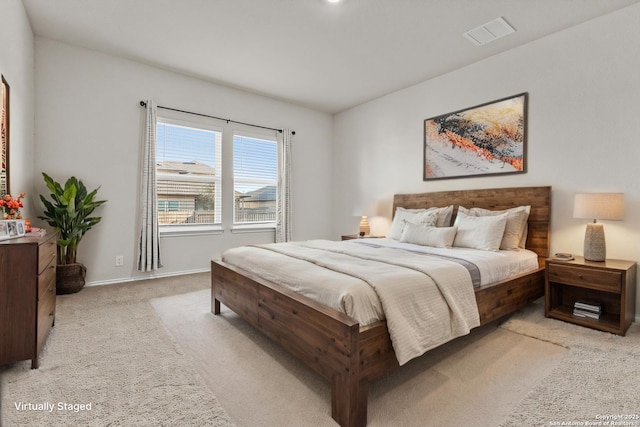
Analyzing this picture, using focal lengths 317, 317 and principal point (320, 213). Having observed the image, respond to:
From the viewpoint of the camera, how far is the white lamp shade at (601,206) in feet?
8.36

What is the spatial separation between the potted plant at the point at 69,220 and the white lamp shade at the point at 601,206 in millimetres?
4729

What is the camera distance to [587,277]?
8.35ft

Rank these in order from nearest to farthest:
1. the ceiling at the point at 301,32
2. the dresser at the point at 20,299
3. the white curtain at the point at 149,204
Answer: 1. the dresser at the point at 20,299
2. the ceiling at the point at 301,32
3. the white curtain at the point at 149,204

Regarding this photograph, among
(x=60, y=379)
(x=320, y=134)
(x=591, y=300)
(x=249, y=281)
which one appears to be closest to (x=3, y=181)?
(x=60, y=379)

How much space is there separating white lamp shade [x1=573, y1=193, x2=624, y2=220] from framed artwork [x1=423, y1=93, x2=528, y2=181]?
80 centimetres

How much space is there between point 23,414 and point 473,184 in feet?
13.7

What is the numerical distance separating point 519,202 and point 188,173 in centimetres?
408

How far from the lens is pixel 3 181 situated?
7.67 ft

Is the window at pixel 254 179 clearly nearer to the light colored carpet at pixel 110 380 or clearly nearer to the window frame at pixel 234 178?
the window frame at pixel 234 178

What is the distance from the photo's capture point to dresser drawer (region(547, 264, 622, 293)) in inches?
95.1

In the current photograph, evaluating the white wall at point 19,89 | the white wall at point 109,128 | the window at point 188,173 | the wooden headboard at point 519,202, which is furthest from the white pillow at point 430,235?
the white wall at point 19,89

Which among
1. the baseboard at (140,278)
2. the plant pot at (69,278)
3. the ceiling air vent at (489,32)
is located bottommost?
the baseboard at (140,278)

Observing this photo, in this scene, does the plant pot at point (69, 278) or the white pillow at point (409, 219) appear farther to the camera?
the white pillow at point (409, 219)

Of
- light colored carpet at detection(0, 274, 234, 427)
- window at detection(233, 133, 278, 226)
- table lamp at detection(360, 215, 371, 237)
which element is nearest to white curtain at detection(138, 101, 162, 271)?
window at detection(233, 133, 278, 226)
